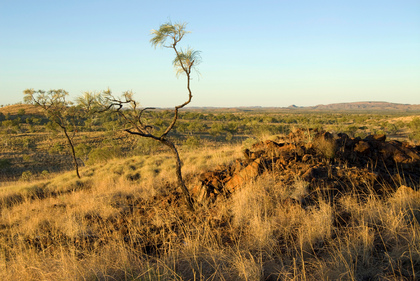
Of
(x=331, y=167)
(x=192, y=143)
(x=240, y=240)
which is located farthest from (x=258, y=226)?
(x=192, y=143)

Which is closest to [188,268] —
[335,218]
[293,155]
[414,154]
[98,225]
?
[335,218]

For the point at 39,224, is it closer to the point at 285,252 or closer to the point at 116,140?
the point at 285,252

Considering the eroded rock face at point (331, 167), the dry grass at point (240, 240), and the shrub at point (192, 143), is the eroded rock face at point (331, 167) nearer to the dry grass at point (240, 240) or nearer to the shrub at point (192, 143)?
the dry grass at point (240, 240)

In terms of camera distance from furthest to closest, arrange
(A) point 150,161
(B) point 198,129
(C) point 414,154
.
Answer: (B) point 198,129 → (A) point 150,161 → (C) point 414,154

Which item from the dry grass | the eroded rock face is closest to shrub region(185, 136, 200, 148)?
the eroded rock face

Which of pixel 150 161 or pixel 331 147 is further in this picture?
pixel 150 161

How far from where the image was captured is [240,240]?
142 inches

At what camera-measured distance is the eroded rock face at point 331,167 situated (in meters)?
4.87

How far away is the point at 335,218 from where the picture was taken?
3742mm

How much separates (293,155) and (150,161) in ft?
30.8

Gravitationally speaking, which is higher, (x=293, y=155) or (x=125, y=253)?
(x=293, y=155)

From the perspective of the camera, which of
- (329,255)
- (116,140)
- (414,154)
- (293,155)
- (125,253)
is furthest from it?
(116,140)

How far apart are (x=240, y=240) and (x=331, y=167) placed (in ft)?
9.60

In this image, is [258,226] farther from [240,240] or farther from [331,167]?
[331,167]
